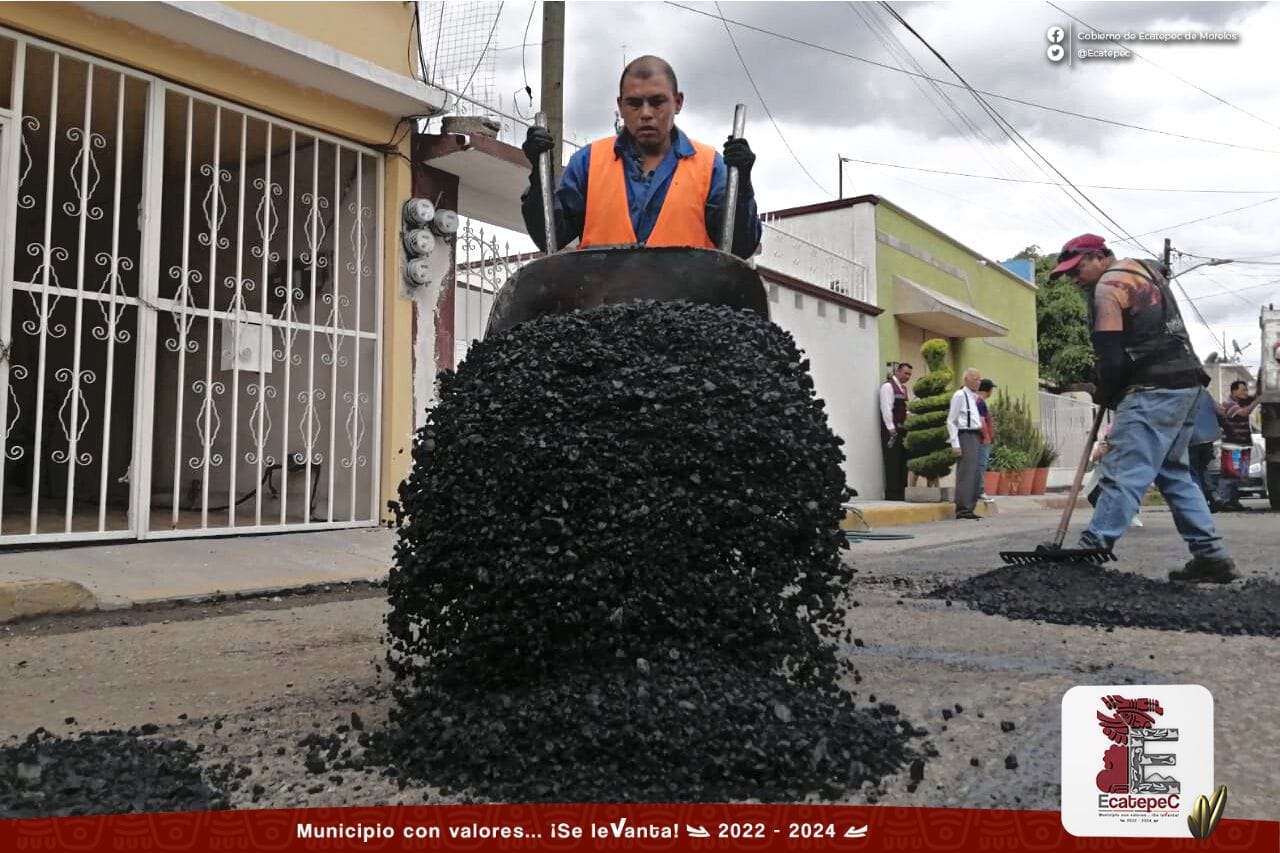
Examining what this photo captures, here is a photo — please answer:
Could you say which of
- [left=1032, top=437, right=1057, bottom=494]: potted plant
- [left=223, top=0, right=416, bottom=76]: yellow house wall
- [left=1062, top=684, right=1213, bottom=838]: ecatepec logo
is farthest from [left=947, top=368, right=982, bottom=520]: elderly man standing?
[left=1062, top=684, right=1213, bottom=838]: ecatepec logo

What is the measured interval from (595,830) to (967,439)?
8.65 m

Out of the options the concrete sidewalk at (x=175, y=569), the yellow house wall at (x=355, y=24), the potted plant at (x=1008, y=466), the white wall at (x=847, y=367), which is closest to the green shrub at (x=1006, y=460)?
the potted plant at (x=1008, y=466)

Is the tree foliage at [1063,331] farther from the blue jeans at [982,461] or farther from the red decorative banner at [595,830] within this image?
the blue jeans at [982,461]

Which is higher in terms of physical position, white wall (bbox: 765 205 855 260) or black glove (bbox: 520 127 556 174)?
white wall (bbox: 765 205 855 260)

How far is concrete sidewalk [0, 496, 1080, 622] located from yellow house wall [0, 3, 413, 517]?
606 mm

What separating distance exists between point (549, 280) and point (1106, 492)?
9.73 feet

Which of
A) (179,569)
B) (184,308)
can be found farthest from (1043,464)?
(179,569)

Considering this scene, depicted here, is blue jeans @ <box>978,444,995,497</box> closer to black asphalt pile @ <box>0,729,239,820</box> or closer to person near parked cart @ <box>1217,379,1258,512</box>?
person near parked cart @ <box>1217,379,1258,512</box>

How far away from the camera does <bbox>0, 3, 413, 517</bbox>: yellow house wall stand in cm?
454

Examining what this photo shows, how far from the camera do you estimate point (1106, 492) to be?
4094mm

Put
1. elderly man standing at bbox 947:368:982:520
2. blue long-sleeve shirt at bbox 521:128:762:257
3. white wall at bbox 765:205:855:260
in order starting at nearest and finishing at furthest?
blue long-sleeve shirt at bbox 521:128:762:257 → elderly man standing at bbox 947:368:982:520 → white wall at bbox 765:205:855:260

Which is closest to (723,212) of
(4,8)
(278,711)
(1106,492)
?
(278,711)

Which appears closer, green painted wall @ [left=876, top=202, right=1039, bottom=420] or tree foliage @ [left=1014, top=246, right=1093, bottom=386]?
tree foliage @ [left=1014, top=246, right=1093, bottom=386]

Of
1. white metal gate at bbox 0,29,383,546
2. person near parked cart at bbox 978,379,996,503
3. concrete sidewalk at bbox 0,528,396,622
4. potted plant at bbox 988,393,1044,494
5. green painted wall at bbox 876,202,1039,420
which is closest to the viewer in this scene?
concrete sidewalk at bbox 0,528,396,622
